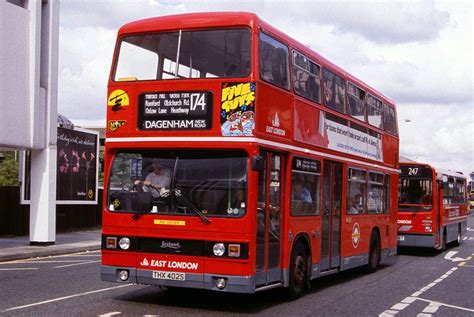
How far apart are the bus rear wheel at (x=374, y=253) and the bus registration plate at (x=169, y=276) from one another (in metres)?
7.71

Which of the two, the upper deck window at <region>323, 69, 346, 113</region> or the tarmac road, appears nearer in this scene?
the tarmac road

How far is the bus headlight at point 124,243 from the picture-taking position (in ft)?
33.3

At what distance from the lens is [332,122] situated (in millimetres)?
13281

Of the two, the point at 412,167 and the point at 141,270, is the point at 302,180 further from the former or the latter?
the point at 412,167

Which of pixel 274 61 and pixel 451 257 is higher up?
pixel 274 61

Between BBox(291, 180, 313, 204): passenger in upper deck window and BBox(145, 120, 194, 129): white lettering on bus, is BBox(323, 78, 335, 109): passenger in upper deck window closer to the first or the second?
BBox(291, 180, 313, 204): passenger in upper deck window

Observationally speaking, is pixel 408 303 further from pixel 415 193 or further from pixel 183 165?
pixel 415 193

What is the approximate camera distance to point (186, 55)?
33.5 ft

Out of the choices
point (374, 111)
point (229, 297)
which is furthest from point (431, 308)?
point (374, 111)

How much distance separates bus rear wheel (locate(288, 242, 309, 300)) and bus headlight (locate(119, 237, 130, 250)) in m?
2.67

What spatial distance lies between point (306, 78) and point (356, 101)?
3489 mm

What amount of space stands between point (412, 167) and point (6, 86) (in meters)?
12.5

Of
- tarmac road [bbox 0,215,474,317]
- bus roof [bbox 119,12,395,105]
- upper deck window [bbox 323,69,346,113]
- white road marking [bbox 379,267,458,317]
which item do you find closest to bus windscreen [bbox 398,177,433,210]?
tarmac road [bbox 0,215,474,317]

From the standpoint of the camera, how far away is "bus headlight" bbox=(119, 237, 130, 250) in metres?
10.1
